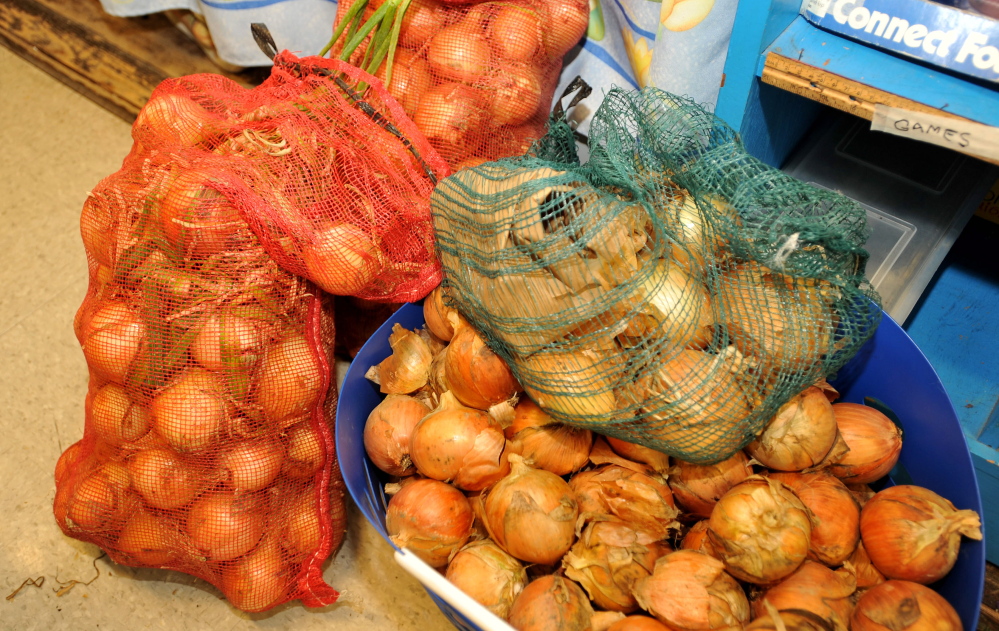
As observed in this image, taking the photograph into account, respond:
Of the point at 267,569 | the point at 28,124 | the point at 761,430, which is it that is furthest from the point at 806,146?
the point at 28,124

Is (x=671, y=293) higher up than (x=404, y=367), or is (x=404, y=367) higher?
(x=671, y=293)

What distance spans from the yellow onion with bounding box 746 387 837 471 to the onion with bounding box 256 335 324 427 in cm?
74

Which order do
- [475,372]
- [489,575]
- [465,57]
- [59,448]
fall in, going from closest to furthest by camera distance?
[489,575], [475,372], [465,57], [59,448]

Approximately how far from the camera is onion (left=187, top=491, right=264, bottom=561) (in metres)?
1.14

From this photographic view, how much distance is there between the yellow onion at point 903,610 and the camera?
0.82 m

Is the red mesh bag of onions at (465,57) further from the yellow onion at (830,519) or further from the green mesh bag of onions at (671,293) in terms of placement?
the yellow onion at (830,519)

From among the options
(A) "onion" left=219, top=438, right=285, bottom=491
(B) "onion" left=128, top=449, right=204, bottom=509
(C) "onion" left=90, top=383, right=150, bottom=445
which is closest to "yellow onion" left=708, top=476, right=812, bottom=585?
(A) "onion" left=219, top=438, right=285, bottom=491

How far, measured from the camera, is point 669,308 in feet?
2.93

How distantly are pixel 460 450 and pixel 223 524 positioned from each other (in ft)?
1.50

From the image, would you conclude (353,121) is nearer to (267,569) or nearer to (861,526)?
(267,569)

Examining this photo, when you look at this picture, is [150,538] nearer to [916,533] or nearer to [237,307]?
[237,307]

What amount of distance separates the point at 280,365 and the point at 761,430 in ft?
2.54

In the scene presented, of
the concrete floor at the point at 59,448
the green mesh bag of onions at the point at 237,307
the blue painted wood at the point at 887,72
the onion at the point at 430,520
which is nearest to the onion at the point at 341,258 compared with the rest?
the green mesh bag of onions at the point at 237,307

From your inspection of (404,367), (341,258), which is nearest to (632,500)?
(404,367)
